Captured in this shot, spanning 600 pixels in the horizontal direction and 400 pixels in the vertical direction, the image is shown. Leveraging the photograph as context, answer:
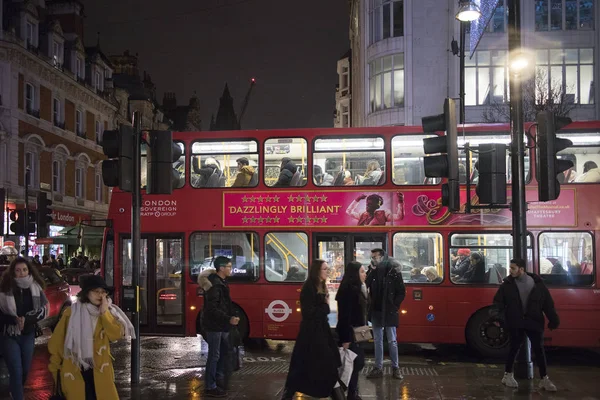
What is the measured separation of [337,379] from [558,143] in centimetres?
480

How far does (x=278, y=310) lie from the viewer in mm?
13078

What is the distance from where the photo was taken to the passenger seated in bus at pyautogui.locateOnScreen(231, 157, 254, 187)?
13.2m

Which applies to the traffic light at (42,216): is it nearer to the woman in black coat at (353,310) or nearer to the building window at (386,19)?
the woman in black coat at (353,310)

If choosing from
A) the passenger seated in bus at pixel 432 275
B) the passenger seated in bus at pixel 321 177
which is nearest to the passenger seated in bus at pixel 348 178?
the passenger seated in bus at pixel 321 177

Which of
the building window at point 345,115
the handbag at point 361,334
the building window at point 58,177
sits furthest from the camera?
the building window at point 345,115

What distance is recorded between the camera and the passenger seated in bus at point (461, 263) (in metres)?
12.6

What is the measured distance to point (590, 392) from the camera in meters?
9.24

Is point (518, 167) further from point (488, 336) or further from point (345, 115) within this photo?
point (345, 115)

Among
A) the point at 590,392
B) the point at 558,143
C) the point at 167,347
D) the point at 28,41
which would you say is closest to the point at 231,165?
the point at 167,347

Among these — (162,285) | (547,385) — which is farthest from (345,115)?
(547,385)

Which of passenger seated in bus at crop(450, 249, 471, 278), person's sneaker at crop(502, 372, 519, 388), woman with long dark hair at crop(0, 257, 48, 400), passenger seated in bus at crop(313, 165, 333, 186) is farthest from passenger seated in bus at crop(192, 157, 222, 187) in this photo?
person's sneaker at crop(502, 372, 519, 388)

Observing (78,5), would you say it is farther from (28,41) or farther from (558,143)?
(558,143)

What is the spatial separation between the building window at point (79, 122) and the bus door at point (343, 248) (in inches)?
1253

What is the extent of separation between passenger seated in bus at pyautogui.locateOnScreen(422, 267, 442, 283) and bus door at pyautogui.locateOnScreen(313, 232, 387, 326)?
92cm
